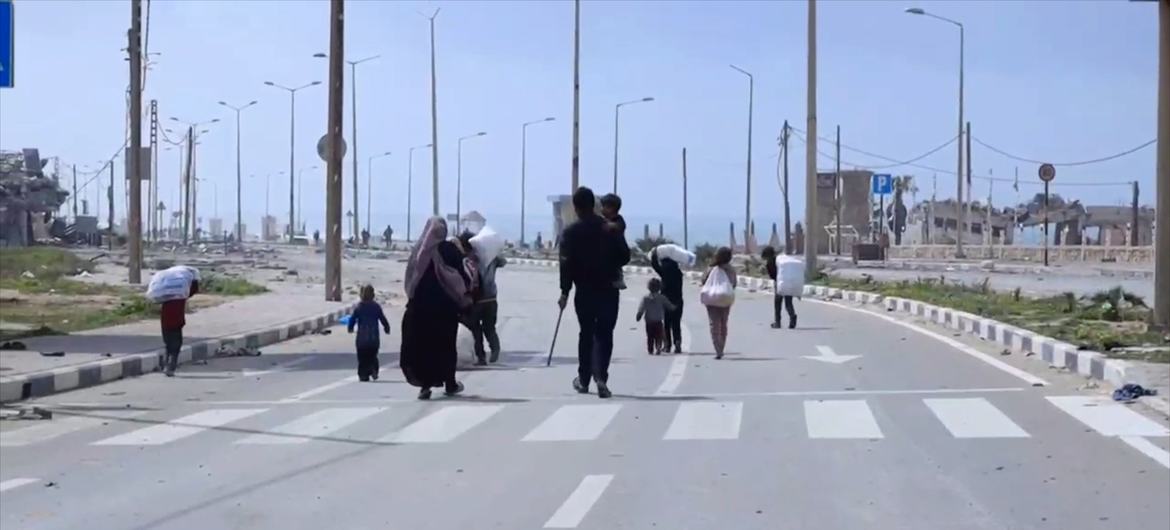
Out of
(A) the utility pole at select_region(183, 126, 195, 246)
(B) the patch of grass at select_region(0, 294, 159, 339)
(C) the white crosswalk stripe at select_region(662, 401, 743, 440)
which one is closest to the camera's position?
(C) the white crosswalk stripe at select_region(662, 401, 743, 440)

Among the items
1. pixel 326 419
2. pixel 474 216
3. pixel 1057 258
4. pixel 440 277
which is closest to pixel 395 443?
pixel 326 419

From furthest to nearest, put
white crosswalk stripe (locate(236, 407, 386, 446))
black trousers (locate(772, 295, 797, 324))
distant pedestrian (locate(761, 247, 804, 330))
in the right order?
black trousers (locate(772, 295, 797, 324)), distant pedestrian (locate(761, 247, 804, 330)), white crosswalk stripe (locate(236, 407, 386, 446))

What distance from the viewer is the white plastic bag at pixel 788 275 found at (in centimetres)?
2409

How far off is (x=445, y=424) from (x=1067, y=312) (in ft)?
48.7

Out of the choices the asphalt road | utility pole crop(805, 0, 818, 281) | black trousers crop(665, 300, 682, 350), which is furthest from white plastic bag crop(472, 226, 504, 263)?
utility pole crop(805, 0, 818, 281)

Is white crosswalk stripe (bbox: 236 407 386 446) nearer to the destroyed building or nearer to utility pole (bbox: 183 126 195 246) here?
the destroyed building

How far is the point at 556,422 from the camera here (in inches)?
498

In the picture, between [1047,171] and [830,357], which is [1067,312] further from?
[1047,171]

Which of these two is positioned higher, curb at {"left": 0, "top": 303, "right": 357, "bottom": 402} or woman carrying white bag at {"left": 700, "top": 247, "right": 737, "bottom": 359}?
woman carrying white bag at {"left": 700, "top": 247, "right": 737, "bottom": 359}

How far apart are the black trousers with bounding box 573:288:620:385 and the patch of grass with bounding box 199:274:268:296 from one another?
2301 cm

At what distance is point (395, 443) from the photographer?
1170 cm

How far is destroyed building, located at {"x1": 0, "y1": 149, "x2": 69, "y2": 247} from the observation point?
257 feet

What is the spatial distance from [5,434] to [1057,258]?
201 feet

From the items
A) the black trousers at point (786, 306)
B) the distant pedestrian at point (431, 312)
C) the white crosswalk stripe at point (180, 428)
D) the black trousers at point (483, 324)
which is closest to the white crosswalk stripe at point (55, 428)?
the white crosswalk stripe at point (180, 428)
